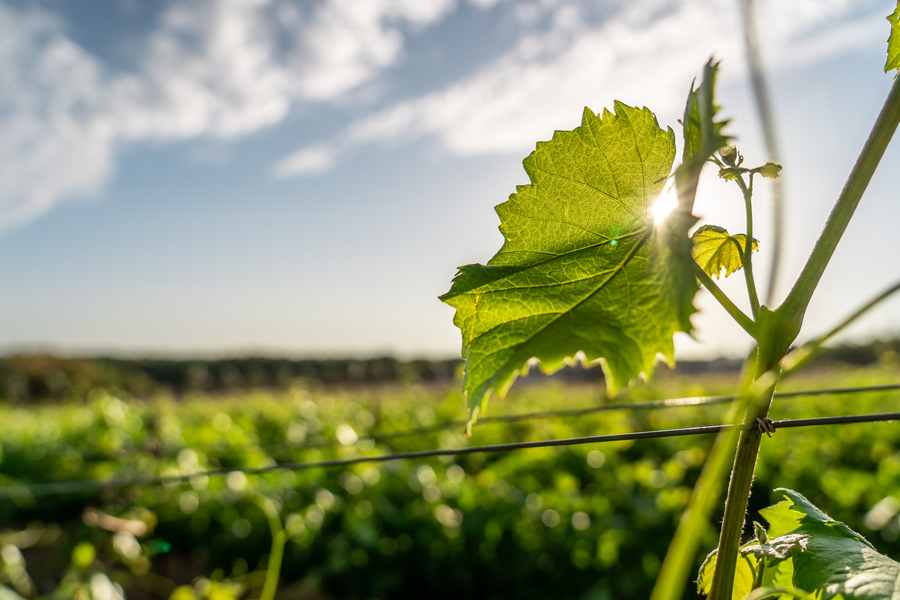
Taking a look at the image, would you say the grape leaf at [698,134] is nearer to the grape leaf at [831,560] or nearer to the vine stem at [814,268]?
the vine stem at [814,268]

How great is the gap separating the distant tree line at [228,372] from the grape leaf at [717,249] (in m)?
17.2

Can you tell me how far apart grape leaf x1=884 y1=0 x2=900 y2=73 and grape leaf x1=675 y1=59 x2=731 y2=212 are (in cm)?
26

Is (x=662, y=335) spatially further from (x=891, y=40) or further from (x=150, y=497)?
(x=150, y=497)

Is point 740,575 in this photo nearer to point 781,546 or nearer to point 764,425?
point 781,546

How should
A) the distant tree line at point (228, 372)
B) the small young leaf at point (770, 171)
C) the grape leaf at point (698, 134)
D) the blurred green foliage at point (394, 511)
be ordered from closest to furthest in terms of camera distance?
the grape leaf at point (698, 134) < the small young leaf at point (770, 171) < the blurred green foliage at point (394, 511) < the distant tree line at point (228, 372)

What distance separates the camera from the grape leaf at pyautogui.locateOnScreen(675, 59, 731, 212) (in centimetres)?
49

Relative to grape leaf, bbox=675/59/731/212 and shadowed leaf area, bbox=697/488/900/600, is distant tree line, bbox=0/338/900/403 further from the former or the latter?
grape leaf, bbox=675/59/731/212

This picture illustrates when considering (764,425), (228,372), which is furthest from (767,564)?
(228,372)

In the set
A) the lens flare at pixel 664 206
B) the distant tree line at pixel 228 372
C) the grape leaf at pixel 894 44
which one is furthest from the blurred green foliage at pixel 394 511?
the distant tree line at pixel 228 372

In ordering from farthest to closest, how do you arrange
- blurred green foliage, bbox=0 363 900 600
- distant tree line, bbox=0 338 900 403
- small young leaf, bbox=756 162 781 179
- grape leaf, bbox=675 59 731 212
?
1. distant tree line, bbox=0 338 900 403
2. blurred green foliage, bbox=0 363 900 600
3. small young leaf, bbox=756 162 781 179
4. grape leaf, bbox=675 59 731 212

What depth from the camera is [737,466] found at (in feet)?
1.92

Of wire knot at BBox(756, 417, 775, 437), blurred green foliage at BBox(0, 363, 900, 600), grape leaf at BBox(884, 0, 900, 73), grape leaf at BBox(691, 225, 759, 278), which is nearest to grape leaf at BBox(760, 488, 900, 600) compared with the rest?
wire knot at BBox(756, 417, 775, 437)

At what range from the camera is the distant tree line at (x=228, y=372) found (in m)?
20.5

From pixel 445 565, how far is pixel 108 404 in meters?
3.71
